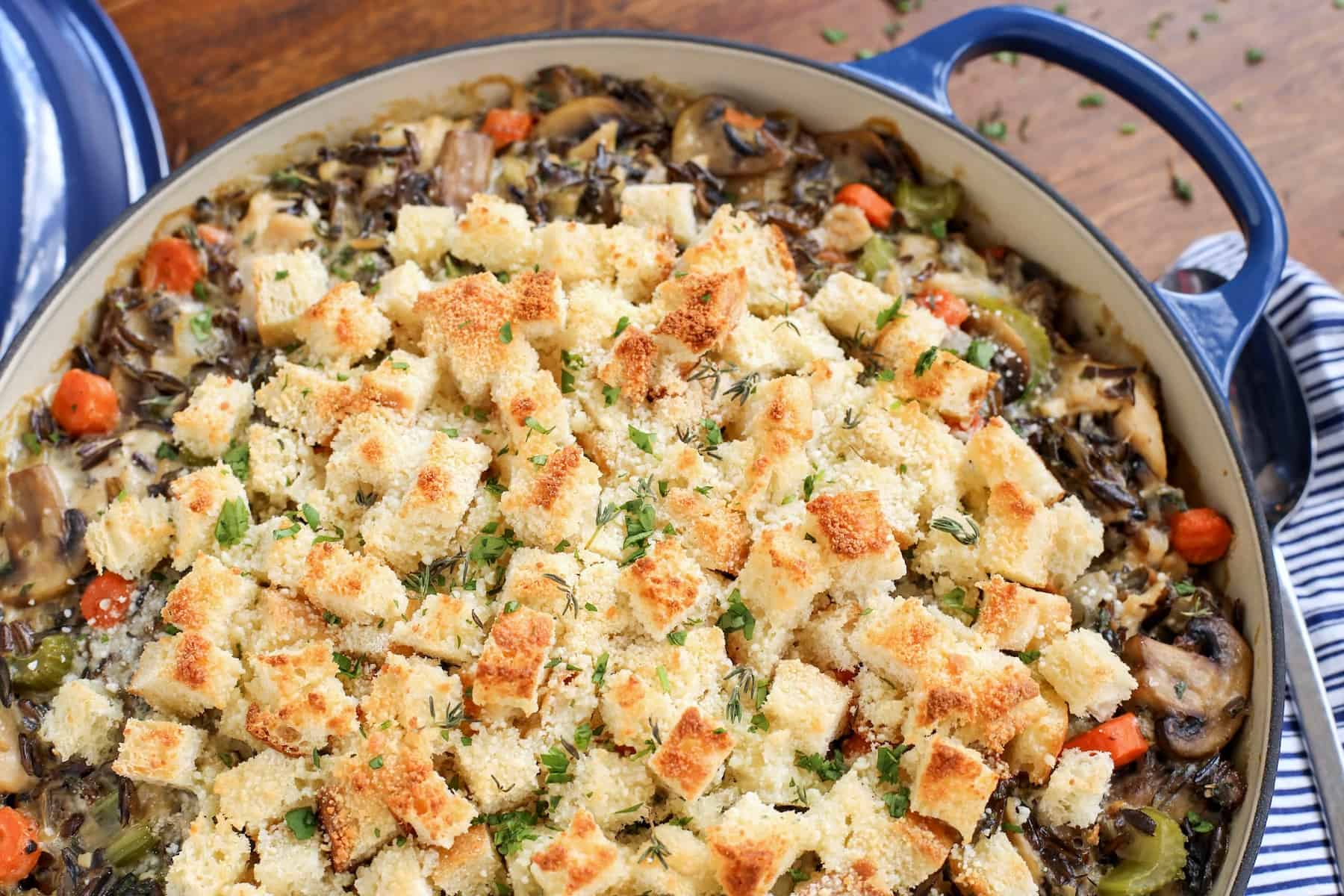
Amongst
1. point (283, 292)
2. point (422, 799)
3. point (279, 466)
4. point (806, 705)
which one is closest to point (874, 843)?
point (806, 705)

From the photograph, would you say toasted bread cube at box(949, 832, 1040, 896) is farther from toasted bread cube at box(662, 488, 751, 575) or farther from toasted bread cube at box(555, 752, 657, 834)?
toasted bread cube at box(662, 488, 751, 575)

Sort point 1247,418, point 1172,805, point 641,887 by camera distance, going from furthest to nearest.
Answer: point 1247,418
point 1172,805
point 641,887

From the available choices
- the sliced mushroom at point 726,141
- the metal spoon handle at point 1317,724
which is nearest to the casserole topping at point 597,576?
the sliced mushroom at point 726,141

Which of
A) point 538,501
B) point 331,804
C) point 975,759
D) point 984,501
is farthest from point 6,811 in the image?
point 984,501

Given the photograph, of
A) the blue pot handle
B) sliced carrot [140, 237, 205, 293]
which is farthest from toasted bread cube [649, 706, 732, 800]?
sliced carrot [140, 237, 205, 293]

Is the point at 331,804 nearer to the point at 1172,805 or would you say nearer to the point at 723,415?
the point at 723,415

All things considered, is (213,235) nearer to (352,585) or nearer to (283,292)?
(283,292)
